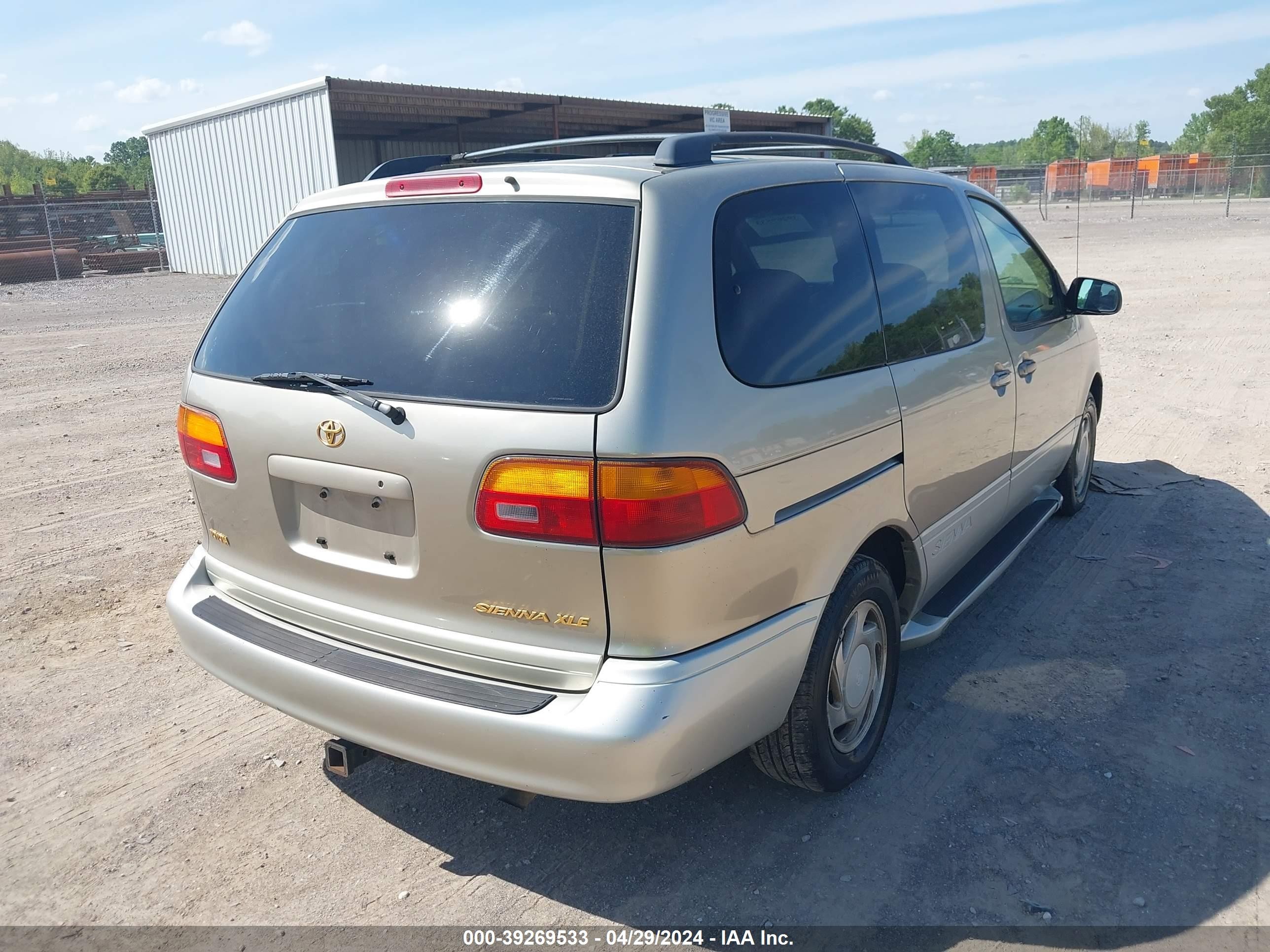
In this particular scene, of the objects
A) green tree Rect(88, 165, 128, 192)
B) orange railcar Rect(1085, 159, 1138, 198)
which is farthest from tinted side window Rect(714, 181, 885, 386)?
green tree Rect(88, 165, 128, 192)

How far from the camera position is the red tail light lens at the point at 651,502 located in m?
2.29

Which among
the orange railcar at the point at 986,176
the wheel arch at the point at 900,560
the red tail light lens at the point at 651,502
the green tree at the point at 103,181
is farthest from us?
the green tree at the point at 103,181

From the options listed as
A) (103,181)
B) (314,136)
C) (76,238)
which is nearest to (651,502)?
(314,136)

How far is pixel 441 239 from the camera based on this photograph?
107 inches

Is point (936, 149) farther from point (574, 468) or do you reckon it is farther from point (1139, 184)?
point (574, 468)

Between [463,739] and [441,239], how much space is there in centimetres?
136

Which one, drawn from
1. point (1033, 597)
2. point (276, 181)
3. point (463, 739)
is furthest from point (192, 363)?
point (276, 181)

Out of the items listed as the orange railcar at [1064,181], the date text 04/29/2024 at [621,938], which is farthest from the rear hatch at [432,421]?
the orange railcar at [1064,181]

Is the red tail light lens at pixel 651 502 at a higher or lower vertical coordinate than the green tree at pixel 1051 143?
lower

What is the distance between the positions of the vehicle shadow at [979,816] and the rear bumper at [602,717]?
1.73 ft

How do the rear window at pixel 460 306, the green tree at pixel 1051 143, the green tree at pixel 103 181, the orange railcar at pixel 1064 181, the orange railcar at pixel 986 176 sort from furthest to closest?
the green tree at pixel 1051 143
the green tree at pixel 103 181
the orange railcar at pixel 1064 181
the orange railcar at pixel 986 176
the rear window at pixel 460 306

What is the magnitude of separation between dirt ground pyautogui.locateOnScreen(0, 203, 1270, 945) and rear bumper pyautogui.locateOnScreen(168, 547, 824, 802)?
521 millimetres

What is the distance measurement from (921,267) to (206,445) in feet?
8.40

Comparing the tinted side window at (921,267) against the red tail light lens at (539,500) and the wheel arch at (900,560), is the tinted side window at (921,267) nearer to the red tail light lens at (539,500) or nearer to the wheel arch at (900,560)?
the wheel arch at (900,560)
